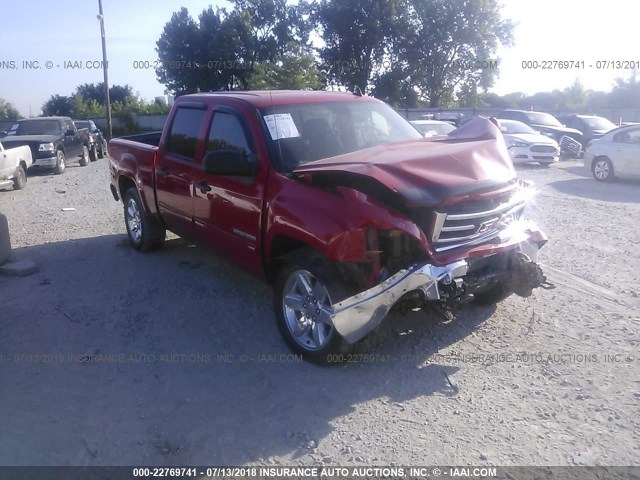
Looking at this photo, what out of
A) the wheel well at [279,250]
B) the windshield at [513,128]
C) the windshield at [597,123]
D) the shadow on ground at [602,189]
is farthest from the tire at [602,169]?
the wheel well at [279,250]

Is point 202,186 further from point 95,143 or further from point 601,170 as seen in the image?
point 95,143

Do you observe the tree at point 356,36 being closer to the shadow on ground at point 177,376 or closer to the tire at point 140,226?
the tire at point 140,226

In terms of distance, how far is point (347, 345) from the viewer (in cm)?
418

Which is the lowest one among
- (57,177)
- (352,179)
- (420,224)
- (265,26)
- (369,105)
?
(57,177)

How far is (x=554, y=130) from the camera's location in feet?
73.3

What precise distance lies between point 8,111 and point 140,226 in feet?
176

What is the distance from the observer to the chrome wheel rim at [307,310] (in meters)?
4.27

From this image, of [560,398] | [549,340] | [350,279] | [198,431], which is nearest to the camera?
[198,431]

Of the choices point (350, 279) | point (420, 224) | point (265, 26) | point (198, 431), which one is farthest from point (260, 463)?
point (265, 26)

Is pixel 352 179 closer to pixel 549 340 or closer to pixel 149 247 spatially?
pixel 549 340

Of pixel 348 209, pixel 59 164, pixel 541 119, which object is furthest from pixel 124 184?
pixel 541 119

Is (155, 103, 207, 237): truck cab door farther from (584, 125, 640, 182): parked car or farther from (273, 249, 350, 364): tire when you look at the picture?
(584, 125, 640, 182): parked car

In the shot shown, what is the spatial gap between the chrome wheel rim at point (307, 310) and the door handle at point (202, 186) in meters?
1.47

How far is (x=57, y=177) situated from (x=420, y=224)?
51.6 ft
